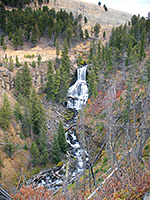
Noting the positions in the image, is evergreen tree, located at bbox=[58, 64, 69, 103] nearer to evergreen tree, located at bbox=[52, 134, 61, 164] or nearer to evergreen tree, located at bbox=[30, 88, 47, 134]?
evergreen tree, located at bbox=[30, 88, 47, 134]

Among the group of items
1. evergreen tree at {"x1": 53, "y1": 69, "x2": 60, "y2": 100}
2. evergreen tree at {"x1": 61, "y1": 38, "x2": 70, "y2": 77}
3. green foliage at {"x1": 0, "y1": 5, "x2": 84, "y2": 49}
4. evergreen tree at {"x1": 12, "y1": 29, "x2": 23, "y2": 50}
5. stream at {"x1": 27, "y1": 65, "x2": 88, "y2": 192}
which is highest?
green foliage at {"x1": 0, "y1": 5, "x2": 84, "y2": 49}

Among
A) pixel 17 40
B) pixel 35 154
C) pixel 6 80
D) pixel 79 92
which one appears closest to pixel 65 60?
pixel 79 92

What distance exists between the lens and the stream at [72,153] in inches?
984

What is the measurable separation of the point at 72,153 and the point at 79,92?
2012 cm

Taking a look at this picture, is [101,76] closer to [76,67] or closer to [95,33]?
[76,67]

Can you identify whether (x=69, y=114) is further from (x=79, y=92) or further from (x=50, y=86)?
(x=79, y=92)

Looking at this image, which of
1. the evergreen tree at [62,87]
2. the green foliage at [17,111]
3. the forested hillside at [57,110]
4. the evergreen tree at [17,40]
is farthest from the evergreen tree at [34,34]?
the green foliage at [17,111]

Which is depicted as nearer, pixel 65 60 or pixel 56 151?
pixel 56 151

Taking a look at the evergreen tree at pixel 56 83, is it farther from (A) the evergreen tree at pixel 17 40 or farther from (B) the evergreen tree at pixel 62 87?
(A) the evergreen tree at pixel 17 40

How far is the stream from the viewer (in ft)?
82.0

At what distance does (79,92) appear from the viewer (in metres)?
47.0

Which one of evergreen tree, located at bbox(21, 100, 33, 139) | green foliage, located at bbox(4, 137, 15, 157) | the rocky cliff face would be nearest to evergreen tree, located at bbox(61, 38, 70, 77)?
the rocky cliff face

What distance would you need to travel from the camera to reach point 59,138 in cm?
3002

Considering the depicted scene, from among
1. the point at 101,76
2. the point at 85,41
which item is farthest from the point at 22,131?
the point at 85,41
